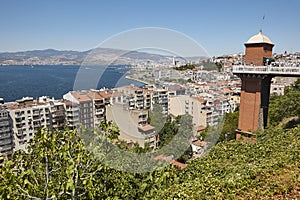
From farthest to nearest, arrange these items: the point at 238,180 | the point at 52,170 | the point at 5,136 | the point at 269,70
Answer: the point at 5,136, the point at 269,70, the point at 238,180, the point at 52,170

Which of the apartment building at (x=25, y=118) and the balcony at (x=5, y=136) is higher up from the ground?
the apartment building at (x=25, y=118)

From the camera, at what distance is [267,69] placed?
8133mm

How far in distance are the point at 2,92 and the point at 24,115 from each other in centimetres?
3264

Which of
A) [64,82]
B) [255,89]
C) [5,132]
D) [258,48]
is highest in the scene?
[258,48]

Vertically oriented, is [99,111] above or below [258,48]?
below

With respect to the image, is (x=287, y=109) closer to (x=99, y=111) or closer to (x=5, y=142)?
(x=99, y=111)

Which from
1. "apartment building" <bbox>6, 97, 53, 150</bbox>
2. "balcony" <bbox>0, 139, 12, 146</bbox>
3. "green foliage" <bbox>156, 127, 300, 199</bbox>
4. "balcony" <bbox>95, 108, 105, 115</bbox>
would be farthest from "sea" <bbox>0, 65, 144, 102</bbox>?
"balcony" <bbox>0, 139, 12, 146</bbox>

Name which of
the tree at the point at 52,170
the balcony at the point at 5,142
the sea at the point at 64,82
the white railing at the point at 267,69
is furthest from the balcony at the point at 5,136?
the tree at the point at 52,170

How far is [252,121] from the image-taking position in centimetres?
897

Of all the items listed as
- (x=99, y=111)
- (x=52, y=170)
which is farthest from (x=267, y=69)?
(x=99, y=111)

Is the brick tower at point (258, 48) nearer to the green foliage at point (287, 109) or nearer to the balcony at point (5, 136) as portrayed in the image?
the green foliage at point (287, 109)

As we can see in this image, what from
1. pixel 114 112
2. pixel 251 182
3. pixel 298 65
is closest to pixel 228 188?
pixel 251 182

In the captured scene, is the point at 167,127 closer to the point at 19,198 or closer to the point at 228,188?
the point at 228,188

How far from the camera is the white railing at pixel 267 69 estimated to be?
777 cm
